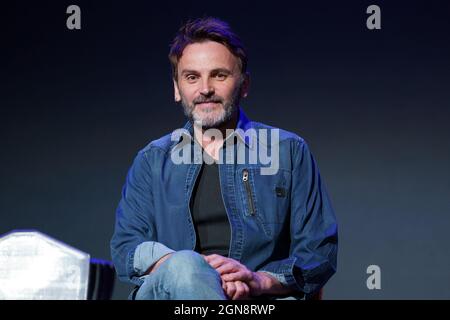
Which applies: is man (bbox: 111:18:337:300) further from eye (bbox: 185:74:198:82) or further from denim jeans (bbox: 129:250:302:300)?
denim jeans (bbox: 129:250:302:300)

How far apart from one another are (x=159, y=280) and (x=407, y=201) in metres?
1.80

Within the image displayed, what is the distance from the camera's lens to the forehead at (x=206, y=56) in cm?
195

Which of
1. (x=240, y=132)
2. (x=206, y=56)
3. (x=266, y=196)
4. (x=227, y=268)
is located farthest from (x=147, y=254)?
(x=206, y=56)

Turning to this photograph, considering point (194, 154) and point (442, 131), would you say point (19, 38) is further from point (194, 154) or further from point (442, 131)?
point (442, 131)

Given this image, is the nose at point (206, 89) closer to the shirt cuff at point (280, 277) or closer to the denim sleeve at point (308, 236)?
the denim sleeve at point (308, 236)

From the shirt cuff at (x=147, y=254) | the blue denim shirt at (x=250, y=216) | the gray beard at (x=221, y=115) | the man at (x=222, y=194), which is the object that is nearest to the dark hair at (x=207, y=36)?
the man at (x=222, y=194)

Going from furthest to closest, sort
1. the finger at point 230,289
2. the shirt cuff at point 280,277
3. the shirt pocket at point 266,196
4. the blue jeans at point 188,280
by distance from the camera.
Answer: the shirt pocket at point 266,196 < the shirt cuff at point 280,277 < the finger at point 230,289 < the blue jeans at point 188,280

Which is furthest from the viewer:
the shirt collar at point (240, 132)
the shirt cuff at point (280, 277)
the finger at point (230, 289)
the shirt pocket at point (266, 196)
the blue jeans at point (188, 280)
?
the shirt collar at point (240, 132)

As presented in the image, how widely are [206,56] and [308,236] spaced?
0.61 meters

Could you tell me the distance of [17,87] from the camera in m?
3.14

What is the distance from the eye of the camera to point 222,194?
1.92 m

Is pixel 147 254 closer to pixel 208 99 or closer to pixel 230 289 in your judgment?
pixel 230 289
